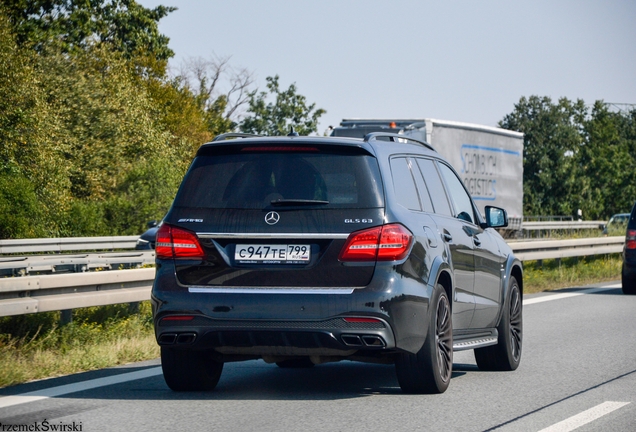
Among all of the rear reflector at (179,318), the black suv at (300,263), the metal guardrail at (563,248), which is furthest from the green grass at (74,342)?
the metal guardrail at (563,248)

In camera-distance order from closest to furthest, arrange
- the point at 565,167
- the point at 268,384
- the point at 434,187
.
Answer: the point at 268,384, the point at 434,187, the point at 565,167

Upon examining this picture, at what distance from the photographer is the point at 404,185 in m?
7.63

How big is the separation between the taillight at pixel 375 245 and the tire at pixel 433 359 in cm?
55

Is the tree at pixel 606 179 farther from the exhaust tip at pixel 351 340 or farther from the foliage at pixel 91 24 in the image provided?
the exhaust tip at pixel 351 340

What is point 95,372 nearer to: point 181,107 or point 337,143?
point 337,143

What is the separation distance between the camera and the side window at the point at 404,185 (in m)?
7.44

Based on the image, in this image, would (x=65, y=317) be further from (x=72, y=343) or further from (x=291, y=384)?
(x=291, y=384)

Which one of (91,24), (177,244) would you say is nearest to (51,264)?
(177,244)

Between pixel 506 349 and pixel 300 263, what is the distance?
2938 millimetres

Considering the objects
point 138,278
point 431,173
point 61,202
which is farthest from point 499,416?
point 61,202

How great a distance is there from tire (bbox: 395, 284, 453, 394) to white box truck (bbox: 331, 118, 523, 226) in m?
18.1

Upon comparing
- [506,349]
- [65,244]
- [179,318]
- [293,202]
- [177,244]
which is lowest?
[65,244]

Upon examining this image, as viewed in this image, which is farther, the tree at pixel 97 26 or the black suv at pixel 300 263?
the tree at pixel 97 26

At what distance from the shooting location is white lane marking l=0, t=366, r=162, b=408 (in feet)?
23.8
